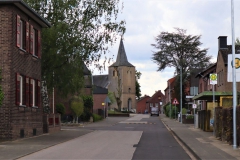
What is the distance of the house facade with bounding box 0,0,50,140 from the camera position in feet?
75.0

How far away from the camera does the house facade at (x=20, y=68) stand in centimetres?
2286

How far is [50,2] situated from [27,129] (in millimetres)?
8657

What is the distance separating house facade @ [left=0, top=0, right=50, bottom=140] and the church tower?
326 feet

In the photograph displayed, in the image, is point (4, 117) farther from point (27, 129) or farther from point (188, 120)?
point (188, 120)

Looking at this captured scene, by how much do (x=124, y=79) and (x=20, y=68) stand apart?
105 metres

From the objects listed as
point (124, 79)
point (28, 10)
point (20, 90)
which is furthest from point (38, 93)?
point (124, 79)

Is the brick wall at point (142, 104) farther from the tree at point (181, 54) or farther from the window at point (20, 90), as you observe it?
the window at point (20, 90)

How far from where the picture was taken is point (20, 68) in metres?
24.7

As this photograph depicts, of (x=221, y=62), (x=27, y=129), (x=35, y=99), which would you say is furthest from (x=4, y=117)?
(x=221, y=62)

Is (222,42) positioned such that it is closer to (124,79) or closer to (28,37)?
(28,37)

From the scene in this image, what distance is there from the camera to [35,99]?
93.7 feet

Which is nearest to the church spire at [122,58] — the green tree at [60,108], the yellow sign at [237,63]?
the green tree at [60,108]

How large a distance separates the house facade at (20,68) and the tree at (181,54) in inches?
2023

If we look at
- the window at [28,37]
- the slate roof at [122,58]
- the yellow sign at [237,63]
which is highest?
the slate roof at [122,58]
